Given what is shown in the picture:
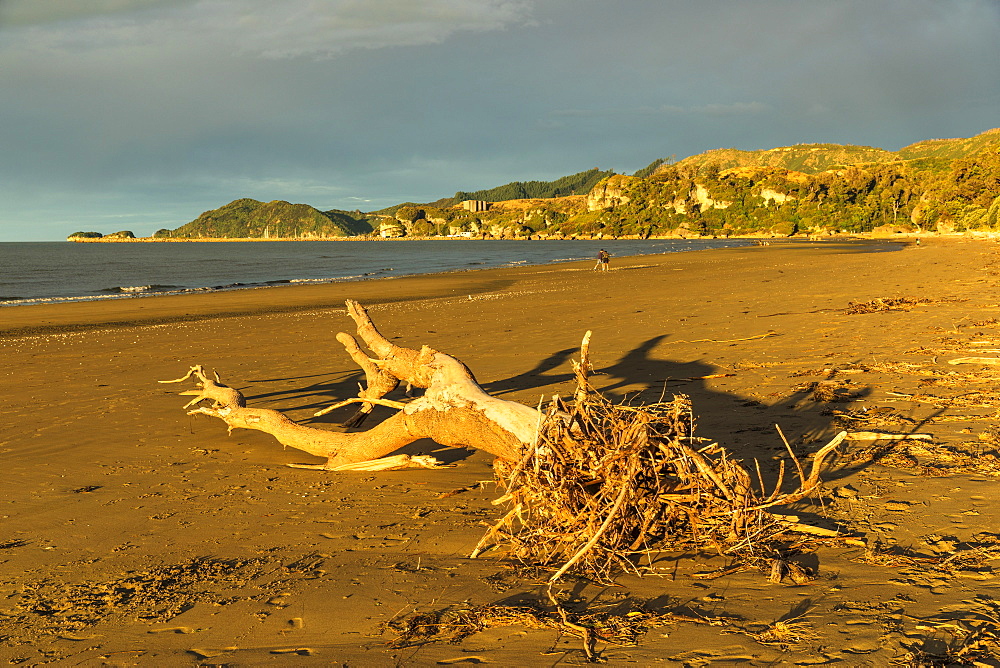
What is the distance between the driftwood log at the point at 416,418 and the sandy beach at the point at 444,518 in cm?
35

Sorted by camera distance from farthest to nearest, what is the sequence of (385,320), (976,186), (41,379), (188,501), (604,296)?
1. (976,186)
2. (604,296)
3. (385,320)
4. (41,379)
5. (188,501)

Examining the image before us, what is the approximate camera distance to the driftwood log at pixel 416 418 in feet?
17.6

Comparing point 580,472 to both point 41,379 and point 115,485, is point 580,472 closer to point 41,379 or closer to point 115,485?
point 115,485

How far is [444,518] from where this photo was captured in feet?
16.9

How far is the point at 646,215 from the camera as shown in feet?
633

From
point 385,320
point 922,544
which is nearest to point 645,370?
point 922,544

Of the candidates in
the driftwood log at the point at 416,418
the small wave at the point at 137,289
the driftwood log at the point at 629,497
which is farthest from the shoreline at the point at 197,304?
the driftwood log at the point at 629,497

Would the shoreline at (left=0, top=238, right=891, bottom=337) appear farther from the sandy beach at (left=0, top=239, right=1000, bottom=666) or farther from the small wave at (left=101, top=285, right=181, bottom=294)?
the sandy beach at (left=0, top=239, right=1000, bottom=666)

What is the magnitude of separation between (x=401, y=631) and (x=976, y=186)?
102 metres

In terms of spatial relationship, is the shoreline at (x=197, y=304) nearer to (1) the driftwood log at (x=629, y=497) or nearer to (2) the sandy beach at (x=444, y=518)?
(2) the sandy beach at (x=444, y=518)

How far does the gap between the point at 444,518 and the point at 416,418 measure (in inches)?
41.7

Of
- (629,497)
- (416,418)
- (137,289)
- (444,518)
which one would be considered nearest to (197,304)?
(137,289)

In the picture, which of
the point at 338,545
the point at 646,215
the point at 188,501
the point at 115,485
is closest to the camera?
the point at 338,545

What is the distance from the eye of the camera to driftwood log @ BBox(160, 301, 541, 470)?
5.36m
